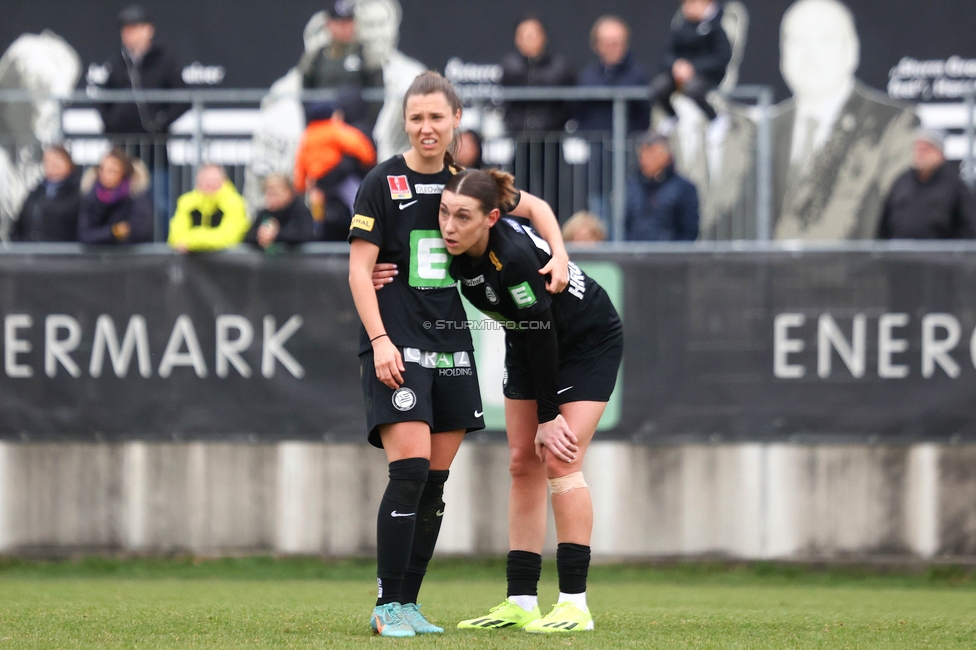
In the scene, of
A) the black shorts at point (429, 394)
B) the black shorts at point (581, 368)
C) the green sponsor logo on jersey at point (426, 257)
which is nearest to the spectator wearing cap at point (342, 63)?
the black shorts at point (581, 368)

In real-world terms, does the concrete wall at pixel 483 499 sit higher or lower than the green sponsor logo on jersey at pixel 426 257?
lower

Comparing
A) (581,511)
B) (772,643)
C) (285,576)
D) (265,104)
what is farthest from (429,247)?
(265,104)

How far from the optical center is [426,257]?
213 inches

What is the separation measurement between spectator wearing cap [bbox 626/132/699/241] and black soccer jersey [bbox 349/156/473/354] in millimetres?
4594

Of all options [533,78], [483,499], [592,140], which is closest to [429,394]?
→ [483,499]

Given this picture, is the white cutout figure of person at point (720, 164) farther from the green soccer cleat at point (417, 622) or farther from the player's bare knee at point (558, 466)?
the green soccer cleat at point (417, 622)

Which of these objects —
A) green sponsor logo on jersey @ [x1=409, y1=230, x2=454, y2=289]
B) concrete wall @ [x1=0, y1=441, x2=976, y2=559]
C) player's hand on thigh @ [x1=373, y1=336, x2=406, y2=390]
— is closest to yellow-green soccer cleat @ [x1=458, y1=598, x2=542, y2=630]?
player's hand on thigh @ [x1=373, y1=336, x2=406, y2=390]

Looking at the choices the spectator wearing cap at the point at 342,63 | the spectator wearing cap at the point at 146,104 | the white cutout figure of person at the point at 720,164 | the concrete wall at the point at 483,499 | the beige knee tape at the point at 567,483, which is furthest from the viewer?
the spectator wearing cap at the point at 342,63

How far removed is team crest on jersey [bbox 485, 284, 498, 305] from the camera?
213 inches

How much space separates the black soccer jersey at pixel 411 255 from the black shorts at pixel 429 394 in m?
0.06

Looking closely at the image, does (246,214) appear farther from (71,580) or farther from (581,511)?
(581,511)

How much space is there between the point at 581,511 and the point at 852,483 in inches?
186

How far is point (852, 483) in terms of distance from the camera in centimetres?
972

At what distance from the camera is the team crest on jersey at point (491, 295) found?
213 inches
